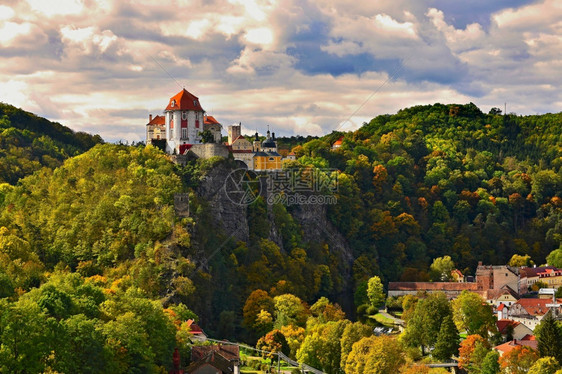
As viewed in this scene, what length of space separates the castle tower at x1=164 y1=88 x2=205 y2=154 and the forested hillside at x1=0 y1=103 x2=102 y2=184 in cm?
1762

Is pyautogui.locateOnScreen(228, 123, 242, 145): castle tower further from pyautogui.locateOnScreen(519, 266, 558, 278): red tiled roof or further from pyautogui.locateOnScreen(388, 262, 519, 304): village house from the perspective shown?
pyautogui.locateOnScreen(519, 266, 558, 278): red tiled roof

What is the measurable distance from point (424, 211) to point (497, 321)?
151ft

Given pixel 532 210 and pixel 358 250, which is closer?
pixel 358 250

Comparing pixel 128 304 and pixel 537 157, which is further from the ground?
pixel 537 157

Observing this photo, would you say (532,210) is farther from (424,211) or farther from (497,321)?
(497,321)

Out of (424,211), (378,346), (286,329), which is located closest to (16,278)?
(286,329)

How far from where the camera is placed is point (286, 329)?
7931 centimetres

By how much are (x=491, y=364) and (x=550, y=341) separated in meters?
4.58

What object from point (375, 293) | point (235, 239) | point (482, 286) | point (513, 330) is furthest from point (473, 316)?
point (235, 239)

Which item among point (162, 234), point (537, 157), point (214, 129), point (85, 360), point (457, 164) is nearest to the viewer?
point (85, 360)

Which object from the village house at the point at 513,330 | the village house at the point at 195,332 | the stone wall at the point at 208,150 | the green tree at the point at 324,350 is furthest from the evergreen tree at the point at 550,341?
the stone wall at the point at 208,150

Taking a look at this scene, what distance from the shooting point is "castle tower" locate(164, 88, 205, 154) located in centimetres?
9506

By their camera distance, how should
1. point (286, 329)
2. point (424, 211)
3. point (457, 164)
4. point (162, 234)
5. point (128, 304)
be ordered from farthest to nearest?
point (457, 164) → point (424, 211) → point (162, 234) → point (286, 329) → point (128, 304)

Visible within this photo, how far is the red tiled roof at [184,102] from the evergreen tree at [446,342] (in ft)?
110
